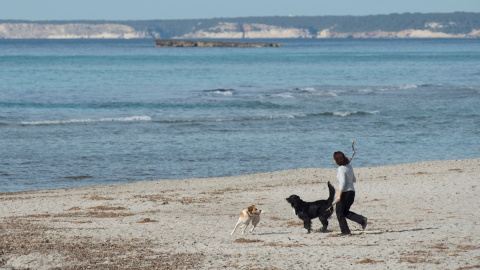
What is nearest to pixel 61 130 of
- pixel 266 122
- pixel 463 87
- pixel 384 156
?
pixel 266 122

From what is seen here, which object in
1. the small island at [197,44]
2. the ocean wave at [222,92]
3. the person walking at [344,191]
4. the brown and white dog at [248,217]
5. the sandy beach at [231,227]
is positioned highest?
the person walking at [344,191]

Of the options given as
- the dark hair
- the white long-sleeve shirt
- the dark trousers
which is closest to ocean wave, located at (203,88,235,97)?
the dark trousers

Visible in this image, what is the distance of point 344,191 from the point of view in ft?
35.0

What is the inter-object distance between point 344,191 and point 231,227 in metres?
2.12

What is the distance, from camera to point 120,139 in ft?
85.3

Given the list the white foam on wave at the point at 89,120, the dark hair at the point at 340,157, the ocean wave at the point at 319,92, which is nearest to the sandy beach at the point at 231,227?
the dark hair at the point at 340,157

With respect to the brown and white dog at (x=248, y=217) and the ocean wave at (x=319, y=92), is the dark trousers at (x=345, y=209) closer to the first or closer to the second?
the brown and white dog at (x=248, y=217)

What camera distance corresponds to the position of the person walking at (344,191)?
34.3 feet

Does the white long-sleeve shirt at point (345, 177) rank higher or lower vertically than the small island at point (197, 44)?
higher

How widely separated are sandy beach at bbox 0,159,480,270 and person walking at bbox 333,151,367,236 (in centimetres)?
23

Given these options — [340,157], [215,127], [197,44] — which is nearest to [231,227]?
[340,157]

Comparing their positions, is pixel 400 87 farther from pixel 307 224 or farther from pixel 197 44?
pixel 197 44

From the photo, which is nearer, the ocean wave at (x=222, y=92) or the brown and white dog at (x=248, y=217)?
the brown and white dog at (x=248, y=217)

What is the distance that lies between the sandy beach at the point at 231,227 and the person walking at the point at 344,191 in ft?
0.75
